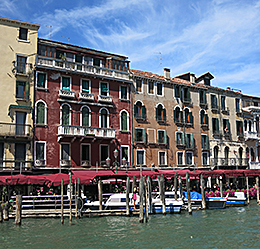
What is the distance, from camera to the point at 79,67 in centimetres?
3316

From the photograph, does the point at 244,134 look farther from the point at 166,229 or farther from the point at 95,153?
the point at 166,229

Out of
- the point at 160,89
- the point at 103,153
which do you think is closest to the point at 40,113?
the point at 103,153

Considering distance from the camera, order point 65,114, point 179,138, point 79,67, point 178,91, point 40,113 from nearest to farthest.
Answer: point 40,113
point 65,114
point 79,67
point 179,138
point 178,91

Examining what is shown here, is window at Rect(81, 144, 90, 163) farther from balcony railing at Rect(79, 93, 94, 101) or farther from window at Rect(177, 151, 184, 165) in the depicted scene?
window at Rect(177, 151, 184, 165)

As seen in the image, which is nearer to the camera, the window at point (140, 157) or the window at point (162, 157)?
the window at point (140, 157)

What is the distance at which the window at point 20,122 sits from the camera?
2916cm

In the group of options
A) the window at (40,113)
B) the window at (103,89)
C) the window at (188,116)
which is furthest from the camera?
the window at (188,116)

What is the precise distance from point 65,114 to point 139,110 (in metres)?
8.63

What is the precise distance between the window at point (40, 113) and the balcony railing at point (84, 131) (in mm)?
1764

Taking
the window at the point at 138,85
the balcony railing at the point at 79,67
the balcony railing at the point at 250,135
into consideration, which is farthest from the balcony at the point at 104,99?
the balcony railing at the point at 250,135

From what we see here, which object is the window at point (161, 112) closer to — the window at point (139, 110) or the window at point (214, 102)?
the window at point (139, 110)

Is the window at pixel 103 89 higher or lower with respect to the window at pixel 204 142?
higher

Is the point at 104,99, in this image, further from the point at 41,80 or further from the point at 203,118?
the point at 203,118

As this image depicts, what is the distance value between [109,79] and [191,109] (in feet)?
38.5
